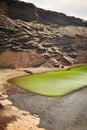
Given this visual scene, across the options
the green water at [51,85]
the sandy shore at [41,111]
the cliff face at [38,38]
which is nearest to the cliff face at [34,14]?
the cliff face at [38,38]

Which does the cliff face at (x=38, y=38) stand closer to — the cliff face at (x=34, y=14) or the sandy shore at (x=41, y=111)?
the cliff face at (x=34, y=14)

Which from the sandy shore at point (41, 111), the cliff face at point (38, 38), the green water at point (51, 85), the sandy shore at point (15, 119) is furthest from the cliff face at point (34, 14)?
the sandy shore at point (15, 119)

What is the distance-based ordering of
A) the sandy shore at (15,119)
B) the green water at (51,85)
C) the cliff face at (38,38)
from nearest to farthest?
the sandy shore at (15,119)
the green water at (51,85)
the cliff face at (38,38)

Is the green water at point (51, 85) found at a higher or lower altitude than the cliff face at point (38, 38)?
lower

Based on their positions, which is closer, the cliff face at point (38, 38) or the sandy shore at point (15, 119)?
the sandy shore at point (15, 119)

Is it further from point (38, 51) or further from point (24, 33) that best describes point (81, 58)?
point (24, 33)

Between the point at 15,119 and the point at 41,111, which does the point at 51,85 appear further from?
the point at 15,119

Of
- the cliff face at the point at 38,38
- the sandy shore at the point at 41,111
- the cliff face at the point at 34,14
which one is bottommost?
the sandy shore at the point at 41,111

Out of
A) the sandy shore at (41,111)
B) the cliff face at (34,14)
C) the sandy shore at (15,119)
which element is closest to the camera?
the sandy shore at (15,119)

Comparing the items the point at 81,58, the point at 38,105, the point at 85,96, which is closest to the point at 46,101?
the point at 38,105

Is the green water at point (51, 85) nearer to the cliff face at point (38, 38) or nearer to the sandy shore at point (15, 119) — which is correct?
the sandy shore at point (15, 119)
